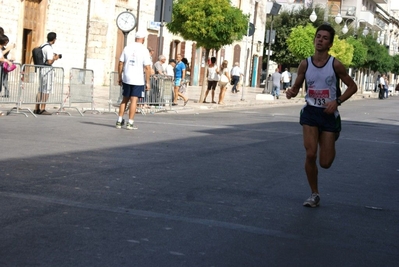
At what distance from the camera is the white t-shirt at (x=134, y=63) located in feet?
55.5

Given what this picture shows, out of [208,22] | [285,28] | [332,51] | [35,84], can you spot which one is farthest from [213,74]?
[285,28]

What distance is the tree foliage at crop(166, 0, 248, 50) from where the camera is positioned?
31297 mm

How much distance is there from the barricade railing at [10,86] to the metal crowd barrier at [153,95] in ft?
13.4

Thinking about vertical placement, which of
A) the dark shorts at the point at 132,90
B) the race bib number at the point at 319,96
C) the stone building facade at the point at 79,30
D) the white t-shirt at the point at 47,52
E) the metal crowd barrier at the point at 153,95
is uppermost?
the stone building facade at the point at 79,30

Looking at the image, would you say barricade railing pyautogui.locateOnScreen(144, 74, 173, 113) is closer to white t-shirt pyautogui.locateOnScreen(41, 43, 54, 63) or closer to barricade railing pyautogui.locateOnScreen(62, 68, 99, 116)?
barricade railing pyautogui.locateOnScreen(62, 68, 99, 116)

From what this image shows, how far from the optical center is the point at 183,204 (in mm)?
8086

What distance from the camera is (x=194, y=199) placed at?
8445mm

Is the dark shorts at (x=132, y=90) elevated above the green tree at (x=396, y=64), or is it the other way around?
the green tree at (x=396, y=64)

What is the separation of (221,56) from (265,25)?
15915 millimetres

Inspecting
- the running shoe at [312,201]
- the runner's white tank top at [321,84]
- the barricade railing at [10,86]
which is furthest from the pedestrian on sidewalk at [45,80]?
the running shoe at [312,201]

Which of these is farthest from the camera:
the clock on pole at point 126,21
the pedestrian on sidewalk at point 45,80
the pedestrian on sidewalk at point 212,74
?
the pedestrian on sidewalk at point 212,74

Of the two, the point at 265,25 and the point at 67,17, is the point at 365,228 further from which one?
the point at 265,25

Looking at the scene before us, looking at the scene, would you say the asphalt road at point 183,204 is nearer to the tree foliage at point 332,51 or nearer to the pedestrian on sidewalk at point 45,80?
the pedestrian on sidewalk at point 45,80

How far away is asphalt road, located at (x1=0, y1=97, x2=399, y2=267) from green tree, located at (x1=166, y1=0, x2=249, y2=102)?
16444 millimetres
